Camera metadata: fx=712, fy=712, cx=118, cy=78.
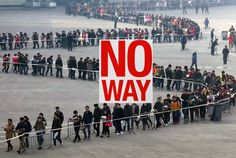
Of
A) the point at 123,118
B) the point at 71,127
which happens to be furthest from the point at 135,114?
the point at 71,127

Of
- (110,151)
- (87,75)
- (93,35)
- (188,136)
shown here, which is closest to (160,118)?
(188,136)

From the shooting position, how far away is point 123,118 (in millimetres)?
24891

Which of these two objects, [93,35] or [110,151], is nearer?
[110,151]

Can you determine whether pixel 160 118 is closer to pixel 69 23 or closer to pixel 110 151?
pixel 110 151

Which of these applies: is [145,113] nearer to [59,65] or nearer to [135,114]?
[135,114]

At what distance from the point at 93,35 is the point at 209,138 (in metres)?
26.1

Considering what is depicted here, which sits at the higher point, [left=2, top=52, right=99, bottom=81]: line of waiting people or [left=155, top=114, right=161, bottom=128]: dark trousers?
[left=2, top=52, right=99, bottom=81]: line of waiting people

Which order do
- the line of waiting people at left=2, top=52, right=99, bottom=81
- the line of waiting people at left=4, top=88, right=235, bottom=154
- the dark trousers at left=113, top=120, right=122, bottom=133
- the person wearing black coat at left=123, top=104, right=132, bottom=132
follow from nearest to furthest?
the line of waiting people at left=4, top=88, right=235, bottom=154 < the dark trousers at left=113, top=120, right=122, bottom=133 < the person wearing black coat at left=123, top=104, right=132, bottom=132 < the line of waiting people at left=2, top=52, right=99, bottom=81

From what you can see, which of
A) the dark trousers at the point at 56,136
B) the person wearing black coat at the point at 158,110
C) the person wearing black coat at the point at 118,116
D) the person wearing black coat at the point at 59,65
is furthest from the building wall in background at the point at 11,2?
the dark trousers at the point at 56,136

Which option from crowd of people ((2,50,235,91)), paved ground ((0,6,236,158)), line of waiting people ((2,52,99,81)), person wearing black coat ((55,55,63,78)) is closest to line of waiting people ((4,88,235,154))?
paved ground ((0,6,236,158))

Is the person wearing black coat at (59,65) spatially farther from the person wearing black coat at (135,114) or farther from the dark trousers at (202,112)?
the person wearing black coat at (135,114)

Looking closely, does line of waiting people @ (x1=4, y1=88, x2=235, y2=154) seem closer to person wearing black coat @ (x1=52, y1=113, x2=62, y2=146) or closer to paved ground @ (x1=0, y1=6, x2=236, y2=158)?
person wearing black coat @ (x1=52, y1=113, x2=62, y2=146)

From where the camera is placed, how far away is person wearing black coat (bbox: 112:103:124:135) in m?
24.7

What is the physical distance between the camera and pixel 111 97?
1469 centimetres
